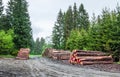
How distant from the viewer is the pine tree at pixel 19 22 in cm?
5562

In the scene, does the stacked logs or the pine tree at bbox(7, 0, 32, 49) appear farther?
the pine tree at bbox(7, 0, 32, 49)

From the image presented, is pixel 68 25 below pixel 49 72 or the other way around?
the other way around

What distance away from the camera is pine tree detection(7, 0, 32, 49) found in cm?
5562

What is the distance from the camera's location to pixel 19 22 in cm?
5631

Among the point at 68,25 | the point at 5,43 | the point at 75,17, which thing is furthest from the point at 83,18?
the point at 5,43

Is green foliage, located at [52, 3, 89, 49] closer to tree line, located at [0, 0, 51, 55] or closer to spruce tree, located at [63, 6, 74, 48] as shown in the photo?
spruce tree, located at [63, 6, 74, 48]

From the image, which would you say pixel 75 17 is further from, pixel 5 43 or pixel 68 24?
pixel 5 43

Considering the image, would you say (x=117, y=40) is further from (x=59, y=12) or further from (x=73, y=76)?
(x=59, y=12)

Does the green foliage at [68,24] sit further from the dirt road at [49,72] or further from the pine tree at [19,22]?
the dirt road at [49,72]

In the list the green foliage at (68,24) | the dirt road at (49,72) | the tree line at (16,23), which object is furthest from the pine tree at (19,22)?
the dirt road at (49,72)

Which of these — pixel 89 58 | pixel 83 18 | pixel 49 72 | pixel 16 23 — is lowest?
pixel 49 72

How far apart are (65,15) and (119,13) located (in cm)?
4878

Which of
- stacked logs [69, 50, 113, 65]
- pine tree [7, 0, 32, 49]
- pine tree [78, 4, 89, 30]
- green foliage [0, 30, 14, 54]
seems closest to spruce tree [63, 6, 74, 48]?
pine tree [78, 4, 89, 30]

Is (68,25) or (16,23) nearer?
(16,23)
